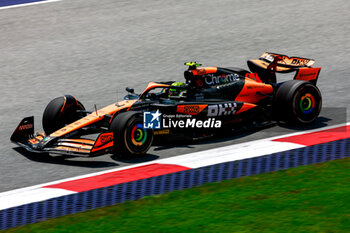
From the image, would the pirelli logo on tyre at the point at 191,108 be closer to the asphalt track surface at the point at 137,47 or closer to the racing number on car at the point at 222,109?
the racing number on car at the point at 222,109

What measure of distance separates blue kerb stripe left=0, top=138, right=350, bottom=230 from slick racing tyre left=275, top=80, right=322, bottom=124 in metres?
1.40

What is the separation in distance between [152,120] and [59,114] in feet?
5.59

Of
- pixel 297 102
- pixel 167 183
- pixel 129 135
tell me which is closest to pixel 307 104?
pixel 297 102

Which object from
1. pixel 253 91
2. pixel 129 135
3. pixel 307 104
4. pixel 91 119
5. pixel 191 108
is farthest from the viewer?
pixel 253 91

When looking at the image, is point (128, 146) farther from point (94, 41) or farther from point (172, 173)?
point (94, 41)

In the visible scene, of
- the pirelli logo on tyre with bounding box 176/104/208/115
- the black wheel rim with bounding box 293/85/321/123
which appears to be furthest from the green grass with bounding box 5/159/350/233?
the black wheel rim with bounding box 293/85/321/123

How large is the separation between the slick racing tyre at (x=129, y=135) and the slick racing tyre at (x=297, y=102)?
222 centimetres

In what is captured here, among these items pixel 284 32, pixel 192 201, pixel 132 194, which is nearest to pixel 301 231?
pixel 192 201

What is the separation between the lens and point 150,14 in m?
17.2

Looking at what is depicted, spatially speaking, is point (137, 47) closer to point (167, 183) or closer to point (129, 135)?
point (129, 135)

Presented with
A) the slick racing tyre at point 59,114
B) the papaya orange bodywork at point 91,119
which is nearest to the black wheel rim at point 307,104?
the papaya orange bodywork at point 91,119

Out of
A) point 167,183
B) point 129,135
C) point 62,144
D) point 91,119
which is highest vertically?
point 91,119

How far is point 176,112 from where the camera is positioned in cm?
915

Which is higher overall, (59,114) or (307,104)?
(59,114)
